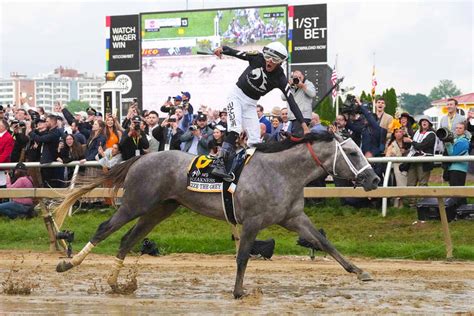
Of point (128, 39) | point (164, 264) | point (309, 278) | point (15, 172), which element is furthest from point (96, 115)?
point (128, 39)

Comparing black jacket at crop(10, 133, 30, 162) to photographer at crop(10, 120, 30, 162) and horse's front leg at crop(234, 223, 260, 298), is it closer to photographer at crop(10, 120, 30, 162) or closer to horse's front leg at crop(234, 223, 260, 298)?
photographer at crop(10, 120, 30, 162)

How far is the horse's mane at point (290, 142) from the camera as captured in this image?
420 inches

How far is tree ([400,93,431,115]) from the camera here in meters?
179

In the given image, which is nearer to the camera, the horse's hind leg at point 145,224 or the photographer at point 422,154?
the horse's hind leg at point 145,224

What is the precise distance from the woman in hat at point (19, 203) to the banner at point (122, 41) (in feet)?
95.9

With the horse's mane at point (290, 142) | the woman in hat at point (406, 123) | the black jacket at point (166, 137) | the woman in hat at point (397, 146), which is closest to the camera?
the horse's mane at point (290, 142)

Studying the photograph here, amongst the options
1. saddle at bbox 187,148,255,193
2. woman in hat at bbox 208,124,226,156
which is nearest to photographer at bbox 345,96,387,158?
woman in hat at bbox 208,124,226,156

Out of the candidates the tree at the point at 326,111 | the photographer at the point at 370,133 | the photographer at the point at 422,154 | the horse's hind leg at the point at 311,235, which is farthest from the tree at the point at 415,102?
the horse's hind leg at the point at 311,235

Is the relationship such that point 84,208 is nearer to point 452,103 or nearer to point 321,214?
point 321,214

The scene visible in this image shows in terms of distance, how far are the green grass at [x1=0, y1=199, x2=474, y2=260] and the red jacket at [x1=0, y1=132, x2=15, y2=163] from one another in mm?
1352

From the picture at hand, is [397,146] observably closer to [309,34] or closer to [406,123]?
[406,123]

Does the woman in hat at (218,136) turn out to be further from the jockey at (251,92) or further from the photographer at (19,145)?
the photographer at (19,145)

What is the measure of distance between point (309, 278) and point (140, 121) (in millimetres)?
6328

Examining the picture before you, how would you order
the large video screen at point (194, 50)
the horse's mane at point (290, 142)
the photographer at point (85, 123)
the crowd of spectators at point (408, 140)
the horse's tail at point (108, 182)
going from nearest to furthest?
the horse's mane at point (290, 142), the horse's tail at point (108, 182), the crowd of spectators at point (408, 140), the photographer at point (85, 123), the large video screen at point (194, 50)
